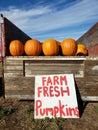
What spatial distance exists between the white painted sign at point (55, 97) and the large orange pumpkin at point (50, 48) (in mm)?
842

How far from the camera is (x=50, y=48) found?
6.09 meters

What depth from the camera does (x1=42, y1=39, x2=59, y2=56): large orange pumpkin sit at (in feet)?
20.1

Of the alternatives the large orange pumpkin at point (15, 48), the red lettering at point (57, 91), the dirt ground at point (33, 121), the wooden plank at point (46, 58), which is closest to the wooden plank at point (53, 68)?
the wooden plank at point (46, 58)

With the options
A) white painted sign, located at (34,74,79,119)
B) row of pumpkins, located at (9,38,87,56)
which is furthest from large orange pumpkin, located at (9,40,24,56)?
white painted sign, located at (34,74,79,119)

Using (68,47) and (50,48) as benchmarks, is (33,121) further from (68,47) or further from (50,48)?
(68,47)

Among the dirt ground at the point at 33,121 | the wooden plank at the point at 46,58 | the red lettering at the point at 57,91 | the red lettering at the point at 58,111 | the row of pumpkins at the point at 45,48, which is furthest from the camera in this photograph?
the row of pumpkins at the point at 45,48

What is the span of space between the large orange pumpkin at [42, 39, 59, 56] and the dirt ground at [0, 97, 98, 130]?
2.02 meters

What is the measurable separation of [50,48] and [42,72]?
939mm

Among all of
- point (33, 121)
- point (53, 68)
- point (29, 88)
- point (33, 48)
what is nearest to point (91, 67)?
point (53, 68)

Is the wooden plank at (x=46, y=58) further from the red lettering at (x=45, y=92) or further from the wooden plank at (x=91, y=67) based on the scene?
the red lettering at (x=45, y=92)

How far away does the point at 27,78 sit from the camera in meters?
6.24

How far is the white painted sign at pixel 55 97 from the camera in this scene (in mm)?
5180

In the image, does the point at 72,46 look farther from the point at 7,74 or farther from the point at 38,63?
the point at 7,74

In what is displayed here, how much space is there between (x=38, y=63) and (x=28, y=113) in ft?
6.07
